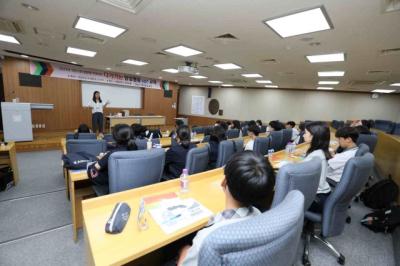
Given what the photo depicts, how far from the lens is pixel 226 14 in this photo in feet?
→ 7.88

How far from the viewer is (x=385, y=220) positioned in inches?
92.6

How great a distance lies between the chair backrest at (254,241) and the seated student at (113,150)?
159cm

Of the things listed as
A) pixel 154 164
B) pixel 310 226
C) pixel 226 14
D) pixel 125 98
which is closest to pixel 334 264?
pixel 310 226

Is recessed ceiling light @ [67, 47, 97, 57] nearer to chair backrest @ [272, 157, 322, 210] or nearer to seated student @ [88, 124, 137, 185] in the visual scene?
seated student @ [88, 124, 137, 185]

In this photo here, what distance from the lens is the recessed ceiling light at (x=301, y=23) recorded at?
2234 millimetres

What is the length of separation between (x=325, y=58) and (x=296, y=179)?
155 inches

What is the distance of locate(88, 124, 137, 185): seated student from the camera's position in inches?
71.0

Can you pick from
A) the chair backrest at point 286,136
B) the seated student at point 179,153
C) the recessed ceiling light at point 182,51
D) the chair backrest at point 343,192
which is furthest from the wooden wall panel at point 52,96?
the chair backrest at point 343,192

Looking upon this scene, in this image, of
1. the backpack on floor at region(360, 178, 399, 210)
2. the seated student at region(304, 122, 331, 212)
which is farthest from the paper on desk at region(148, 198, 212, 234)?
the backpack on floor at region(360, 178, 399, 210)

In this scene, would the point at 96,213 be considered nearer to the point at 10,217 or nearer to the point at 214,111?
the point at 10,217

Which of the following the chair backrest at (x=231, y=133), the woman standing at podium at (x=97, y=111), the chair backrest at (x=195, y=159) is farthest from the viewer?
the woman standing at podium at (x=97, y=111)

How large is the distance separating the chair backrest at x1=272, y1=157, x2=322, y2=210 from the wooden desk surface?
43 centimetres

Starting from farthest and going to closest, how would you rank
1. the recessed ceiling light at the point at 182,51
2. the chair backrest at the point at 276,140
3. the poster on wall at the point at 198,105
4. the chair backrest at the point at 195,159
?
the poster on wall at the point at 198,105
the recessed ceiling light at the point at 182,51
the chair backrest at the point at 276,140
the chair backrest at the point at 195,159

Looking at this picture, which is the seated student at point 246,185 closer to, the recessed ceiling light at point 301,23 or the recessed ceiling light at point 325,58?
the recessed ceiling light at point 301,23
